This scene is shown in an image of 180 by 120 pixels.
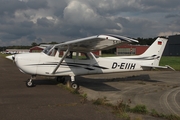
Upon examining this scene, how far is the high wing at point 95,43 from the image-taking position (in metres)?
7.35

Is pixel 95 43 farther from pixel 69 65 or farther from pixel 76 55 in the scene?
pixel 69 65

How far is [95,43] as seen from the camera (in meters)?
8.99

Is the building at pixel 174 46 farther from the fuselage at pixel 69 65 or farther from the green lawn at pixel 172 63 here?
the fuselage at pixel 69 65

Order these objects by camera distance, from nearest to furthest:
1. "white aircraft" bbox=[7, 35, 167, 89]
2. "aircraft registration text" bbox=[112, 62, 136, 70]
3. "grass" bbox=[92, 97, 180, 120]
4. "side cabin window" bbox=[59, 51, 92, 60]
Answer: "grass" bbox=[92, 97, 180, 120] → "white aircraft" bbox=[7, 35, 167, 89] → "side cabin window" bbox=[59, 51, 92, 60] → "aircraft registration text" bbox=[112, 62, 136, 70]

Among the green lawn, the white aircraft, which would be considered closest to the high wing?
the white aircraft

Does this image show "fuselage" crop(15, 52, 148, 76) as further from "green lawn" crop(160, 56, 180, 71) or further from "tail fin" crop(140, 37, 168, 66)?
"green lawn" crop(160, 56, 180, 71)

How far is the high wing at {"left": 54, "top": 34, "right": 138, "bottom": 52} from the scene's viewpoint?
7.35 metres

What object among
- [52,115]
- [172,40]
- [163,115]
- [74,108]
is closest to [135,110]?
[163,115]

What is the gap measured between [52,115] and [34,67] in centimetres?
486

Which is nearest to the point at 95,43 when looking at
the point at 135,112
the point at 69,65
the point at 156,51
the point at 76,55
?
the point at 76,55

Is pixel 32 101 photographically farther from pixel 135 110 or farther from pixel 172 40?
pixel 172 40

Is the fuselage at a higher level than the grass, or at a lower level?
higher

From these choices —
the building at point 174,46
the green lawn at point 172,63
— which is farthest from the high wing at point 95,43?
the building at point 174,46

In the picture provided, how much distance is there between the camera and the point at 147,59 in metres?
12.7
